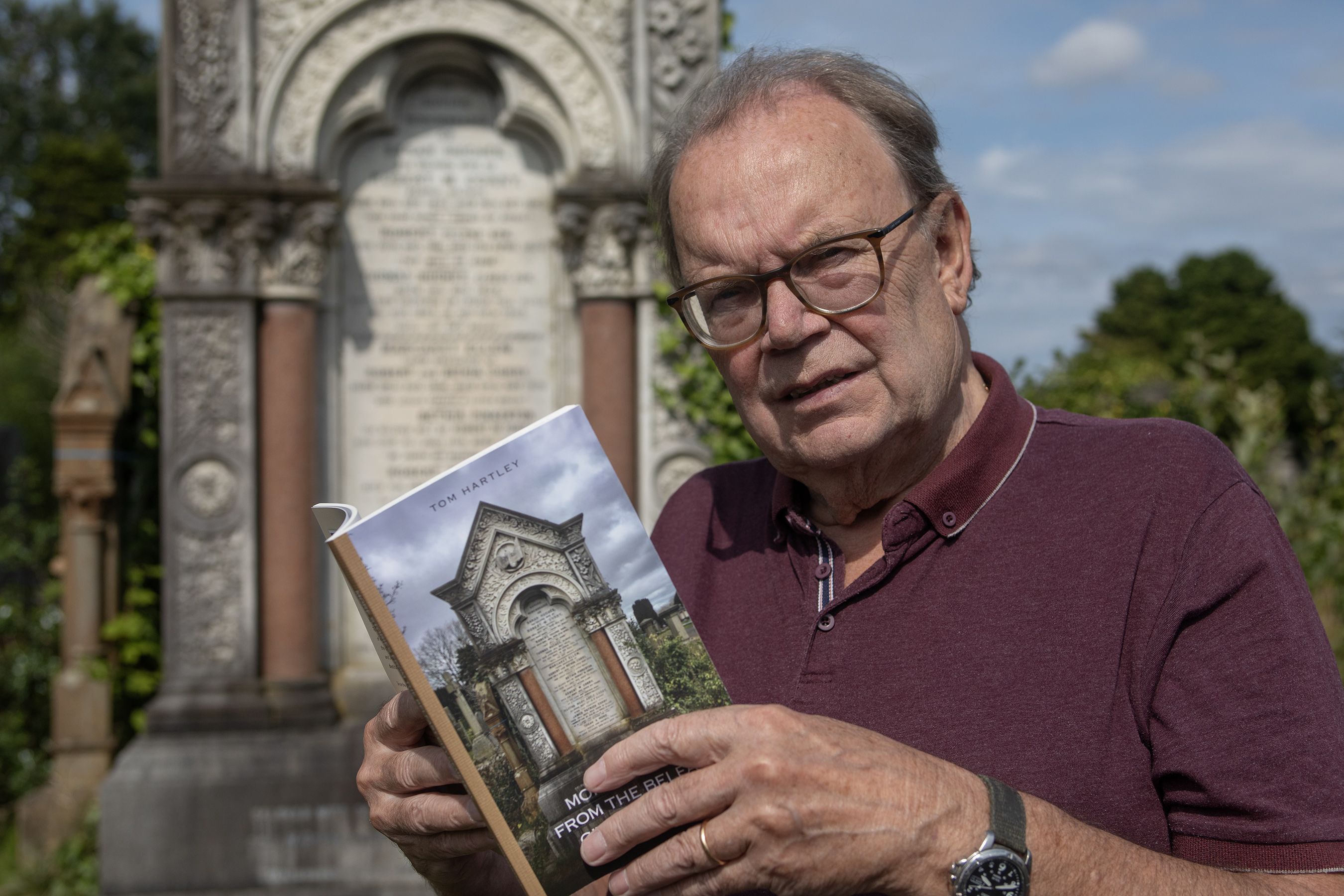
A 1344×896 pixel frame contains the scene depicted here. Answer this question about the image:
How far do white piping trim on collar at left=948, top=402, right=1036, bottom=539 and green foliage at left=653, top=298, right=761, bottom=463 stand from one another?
12.8ft

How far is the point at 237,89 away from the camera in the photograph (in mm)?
5656

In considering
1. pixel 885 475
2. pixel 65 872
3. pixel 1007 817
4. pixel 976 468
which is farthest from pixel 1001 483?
pixel 65 872

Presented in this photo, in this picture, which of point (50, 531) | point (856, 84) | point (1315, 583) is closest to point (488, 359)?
point (50, 531)

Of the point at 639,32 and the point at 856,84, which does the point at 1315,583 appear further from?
the point at 856,84

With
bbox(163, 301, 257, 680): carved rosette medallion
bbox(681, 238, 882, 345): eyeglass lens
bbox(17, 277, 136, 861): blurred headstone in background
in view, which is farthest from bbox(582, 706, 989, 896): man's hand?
bbox(17, 277, 136, 861): blurred headstone in background

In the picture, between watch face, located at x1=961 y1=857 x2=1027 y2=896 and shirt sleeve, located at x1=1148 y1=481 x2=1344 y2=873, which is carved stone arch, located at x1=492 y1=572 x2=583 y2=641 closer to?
watch face, located at x1=961 y1=857 x2=1027 y2=896

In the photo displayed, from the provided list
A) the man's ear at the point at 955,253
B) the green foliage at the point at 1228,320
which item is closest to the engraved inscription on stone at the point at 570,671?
the man's ear at the point at 955,253

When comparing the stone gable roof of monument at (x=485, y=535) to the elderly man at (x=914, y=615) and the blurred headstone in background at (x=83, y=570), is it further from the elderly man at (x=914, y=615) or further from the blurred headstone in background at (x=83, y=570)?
the blurred headstone in background at (x=83, y=570)

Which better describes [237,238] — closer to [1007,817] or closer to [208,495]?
[208,495]

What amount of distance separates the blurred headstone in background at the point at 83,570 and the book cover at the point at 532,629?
5248 millimetres

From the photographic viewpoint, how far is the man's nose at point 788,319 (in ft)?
5.69

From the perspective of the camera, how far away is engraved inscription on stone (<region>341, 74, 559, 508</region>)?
5.98m

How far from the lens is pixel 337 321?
5945mm

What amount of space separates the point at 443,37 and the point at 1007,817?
538 cm
